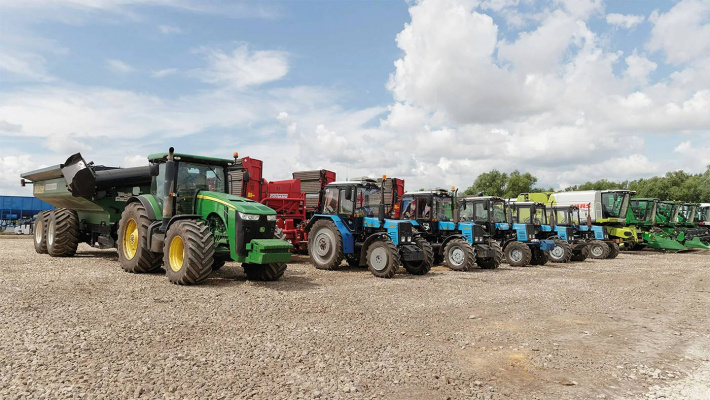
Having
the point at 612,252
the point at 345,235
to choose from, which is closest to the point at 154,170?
the point at 345,235

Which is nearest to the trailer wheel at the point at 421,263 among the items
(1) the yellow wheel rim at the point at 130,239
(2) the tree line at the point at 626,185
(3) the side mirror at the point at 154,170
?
(3) the side mirror at the point at 154,170

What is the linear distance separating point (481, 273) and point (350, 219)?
3.82 meters

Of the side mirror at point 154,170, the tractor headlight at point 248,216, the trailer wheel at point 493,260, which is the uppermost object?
the side mirror at point 154,170

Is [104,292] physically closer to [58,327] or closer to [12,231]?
[58,327]

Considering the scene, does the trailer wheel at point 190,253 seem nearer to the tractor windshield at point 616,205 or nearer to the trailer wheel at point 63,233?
the trailer wheel at point 63,233

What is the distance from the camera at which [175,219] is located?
8570 mm

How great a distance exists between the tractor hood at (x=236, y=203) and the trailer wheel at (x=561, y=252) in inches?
497

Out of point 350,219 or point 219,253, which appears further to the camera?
point 350,219

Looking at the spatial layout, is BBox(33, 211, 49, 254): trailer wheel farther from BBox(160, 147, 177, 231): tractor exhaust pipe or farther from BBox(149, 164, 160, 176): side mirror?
BBox(160, 147, 177, 231): tractor exhaust pipe

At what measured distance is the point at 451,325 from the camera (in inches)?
244

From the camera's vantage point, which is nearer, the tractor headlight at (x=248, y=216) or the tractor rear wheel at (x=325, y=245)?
the tractor headlight at (x=248, y=216)

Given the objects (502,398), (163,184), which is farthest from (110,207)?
(502,398)

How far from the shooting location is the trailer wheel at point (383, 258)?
34.3 ft

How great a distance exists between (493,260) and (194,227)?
8936 millimetres
